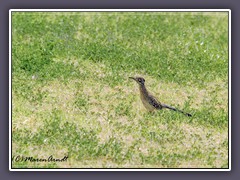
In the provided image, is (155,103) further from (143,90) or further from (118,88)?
(118,88)

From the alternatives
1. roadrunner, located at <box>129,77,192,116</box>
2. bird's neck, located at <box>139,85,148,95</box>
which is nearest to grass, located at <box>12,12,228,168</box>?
roadrunner, located at <box>129,77,192,116</box>

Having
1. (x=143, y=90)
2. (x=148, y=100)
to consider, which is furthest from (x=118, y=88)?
(x=148, y=100)

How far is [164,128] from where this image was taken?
16.0 m

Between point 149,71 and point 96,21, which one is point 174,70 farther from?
point 96,21

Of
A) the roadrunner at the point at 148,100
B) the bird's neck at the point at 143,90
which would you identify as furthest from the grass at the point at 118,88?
the bird's neck at the point at 143,90

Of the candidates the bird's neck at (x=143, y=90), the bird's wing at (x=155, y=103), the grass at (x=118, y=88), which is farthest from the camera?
the bird's neck at (x=143, y=90)

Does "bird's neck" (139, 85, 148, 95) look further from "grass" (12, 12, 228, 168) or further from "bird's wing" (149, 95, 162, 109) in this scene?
"grass" (12, 12, 228, 168)

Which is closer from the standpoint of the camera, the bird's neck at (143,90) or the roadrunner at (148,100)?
the roadrunner at (148,100)

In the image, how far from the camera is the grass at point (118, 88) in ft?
49.5

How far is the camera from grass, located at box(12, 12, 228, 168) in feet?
49.5

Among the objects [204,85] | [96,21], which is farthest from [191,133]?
[96,21]

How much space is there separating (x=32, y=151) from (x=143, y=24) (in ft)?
23.2

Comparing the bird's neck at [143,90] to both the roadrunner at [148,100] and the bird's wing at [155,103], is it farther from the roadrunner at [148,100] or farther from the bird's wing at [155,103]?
the bird's wing at [155,103]

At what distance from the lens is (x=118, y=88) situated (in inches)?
696
